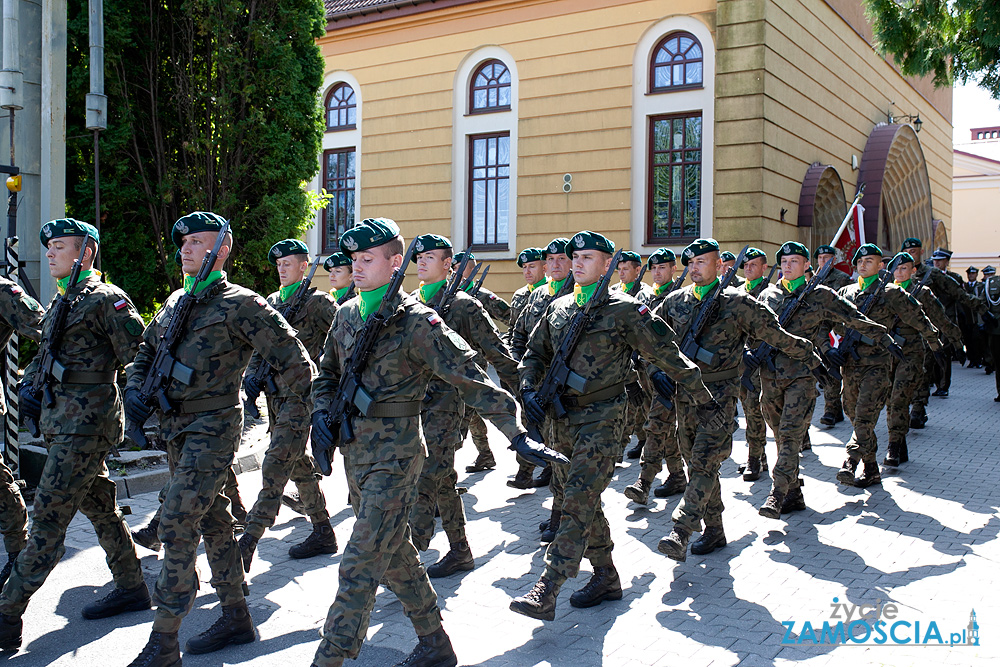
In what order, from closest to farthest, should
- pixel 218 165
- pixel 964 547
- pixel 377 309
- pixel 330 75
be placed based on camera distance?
pixel 377 309, pixel 964 547, pixel 218 165, pixel 330 75

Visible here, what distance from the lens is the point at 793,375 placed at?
7102mm

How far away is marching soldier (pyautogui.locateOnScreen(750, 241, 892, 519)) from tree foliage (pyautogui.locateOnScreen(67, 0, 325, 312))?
6.73 metres

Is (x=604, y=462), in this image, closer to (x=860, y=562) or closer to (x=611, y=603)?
(x=611, y=603)

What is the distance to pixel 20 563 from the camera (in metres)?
4.44

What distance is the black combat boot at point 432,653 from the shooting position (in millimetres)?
4059

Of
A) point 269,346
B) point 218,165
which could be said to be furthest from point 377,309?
point 218,165

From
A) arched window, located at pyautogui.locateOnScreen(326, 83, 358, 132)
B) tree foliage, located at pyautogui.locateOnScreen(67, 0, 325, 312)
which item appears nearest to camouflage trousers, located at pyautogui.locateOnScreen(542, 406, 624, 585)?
tree foliage, located at pyautogui.locateOnScreen(67, 0, 325, 312)

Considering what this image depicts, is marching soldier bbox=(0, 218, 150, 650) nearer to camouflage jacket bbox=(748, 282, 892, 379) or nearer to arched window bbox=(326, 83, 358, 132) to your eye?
camouflage jacket bbox=(748, 282, 892, 379)

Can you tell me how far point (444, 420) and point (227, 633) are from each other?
191 centimetres

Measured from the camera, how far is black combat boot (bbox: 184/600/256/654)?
433 cm

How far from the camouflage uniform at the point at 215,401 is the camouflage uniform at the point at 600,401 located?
5.00 feet

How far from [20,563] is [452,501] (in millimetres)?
2522

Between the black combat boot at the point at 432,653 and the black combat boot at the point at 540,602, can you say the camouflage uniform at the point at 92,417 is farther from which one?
the black combat boot at the point at 540,602

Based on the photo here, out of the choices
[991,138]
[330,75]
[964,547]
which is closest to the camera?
[964,547]
